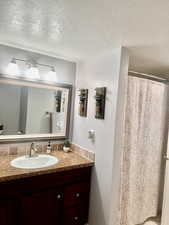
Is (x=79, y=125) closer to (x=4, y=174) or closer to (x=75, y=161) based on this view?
(x=75, y=161)

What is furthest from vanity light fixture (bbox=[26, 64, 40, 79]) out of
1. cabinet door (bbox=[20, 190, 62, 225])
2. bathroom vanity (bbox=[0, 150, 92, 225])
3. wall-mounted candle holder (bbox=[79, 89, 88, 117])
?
cabinet door (bbox=[20, 190, 62, 225])

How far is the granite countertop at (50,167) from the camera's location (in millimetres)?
1564

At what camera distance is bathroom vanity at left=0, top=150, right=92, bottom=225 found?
1.57 meters

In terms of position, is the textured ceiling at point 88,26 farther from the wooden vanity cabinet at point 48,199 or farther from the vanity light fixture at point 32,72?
the wooden vanity cabinet at point 48,199

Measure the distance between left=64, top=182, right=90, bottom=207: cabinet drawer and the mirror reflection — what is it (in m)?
0.82

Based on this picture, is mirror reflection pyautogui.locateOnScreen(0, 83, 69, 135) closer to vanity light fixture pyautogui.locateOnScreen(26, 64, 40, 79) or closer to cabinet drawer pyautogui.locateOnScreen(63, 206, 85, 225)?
vanity light fixture pyautogui.locateOnScreen(26, 64, 40, 79)

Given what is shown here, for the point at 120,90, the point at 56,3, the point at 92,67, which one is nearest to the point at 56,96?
the point at 92,67

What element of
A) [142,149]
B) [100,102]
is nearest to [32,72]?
[100,102]

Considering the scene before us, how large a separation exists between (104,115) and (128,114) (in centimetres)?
28

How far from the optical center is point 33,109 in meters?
2.25

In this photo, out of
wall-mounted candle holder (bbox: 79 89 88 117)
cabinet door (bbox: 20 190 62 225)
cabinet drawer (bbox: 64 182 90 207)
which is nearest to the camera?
cabinet door (bbox: 20 190 62 225)

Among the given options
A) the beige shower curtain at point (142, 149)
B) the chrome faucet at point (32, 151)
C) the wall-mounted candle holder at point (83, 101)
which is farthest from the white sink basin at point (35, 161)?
the beige shower curtain at point (142, 149)

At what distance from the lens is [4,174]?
154 cm

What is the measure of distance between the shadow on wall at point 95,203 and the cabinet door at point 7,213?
92 centimetres
